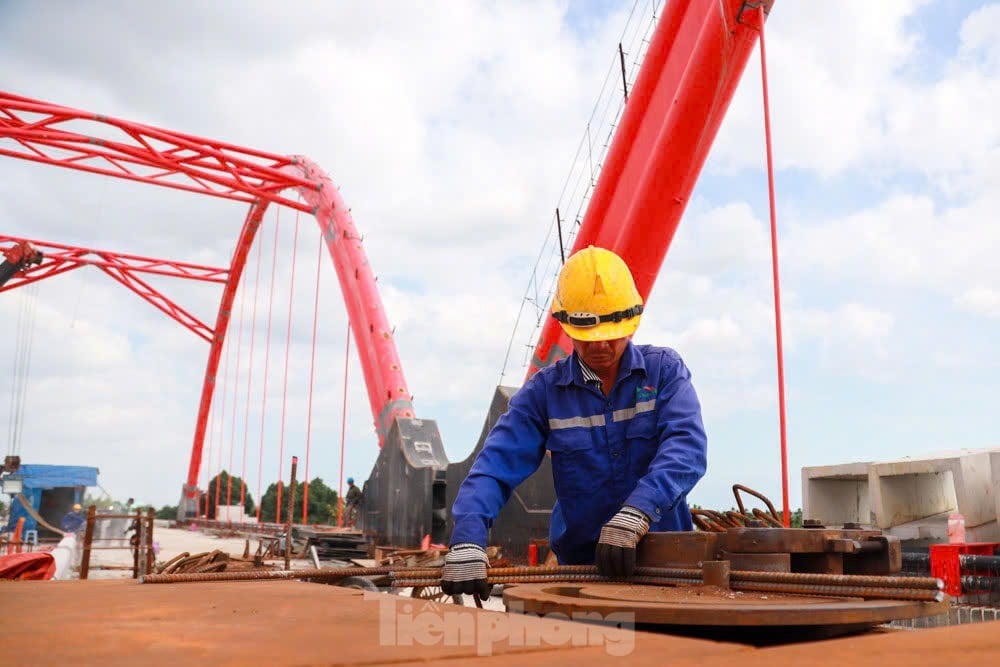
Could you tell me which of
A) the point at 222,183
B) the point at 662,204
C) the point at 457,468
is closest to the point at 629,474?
the point at 662,204

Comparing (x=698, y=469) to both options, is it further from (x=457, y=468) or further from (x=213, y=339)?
(x=213, y=339)

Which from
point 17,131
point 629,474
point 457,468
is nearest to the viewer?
point 629,474

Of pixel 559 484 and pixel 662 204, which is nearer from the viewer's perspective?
pixel 559 484

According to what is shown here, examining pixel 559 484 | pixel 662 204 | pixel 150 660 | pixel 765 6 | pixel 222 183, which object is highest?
pixel 222 183

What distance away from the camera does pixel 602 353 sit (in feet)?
12.4

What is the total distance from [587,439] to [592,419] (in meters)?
0.09

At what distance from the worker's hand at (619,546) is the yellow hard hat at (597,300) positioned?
0.92 meters

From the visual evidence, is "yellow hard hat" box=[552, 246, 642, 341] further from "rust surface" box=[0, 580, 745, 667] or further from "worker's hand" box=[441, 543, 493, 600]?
"rust surface" box=[0, 580, 745, 667]

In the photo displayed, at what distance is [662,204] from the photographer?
28.4 ft

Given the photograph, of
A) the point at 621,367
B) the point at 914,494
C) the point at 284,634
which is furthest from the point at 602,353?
the point at 914,494

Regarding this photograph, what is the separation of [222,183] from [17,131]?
4048mm

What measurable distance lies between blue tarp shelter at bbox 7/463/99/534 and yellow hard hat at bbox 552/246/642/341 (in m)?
25.4

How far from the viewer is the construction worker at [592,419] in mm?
3672

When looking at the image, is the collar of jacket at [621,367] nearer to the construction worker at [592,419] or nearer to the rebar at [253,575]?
the construction worker at [592,419]
